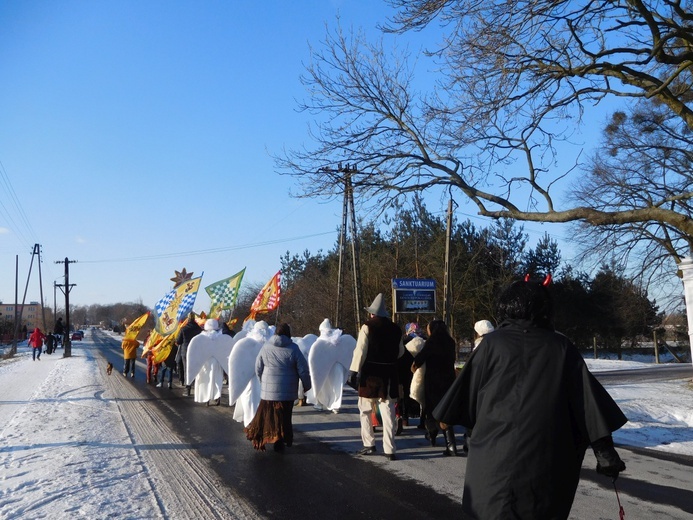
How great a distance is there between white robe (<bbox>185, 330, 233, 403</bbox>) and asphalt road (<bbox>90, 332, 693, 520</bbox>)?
10.1 ft

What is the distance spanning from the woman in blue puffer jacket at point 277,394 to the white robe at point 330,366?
10.1 feet

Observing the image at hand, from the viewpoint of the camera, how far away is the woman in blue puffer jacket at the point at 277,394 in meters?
8.84

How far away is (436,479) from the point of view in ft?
23.6

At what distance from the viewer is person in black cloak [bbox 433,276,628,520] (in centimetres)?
330

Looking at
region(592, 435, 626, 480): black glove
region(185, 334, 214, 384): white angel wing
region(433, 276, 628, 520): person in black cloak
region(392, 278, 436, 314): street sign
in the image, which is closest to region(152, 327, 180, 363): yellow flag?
region(185, 334, 214, 384): white angel wing

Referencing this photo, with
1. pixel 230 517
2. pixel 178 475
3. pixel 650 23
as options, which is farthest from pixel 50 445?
pixel 650 23

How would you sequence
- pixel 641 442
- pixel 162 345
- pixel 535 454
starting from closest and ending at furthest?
pixel 535 454 → pixel 641 442 → pixel 162 345

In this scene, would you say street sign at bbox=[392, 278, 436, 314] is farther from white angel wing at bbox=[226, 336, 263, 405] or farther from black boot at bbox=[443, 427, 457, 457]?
black boot at bbox=[443, 427, 457, 457]

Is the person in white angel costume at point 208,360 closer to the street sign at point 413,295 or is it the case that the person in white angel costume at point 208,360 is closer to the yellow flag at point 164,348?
the yellow flag at point 164,348

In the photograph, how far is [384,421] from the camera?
841 cm

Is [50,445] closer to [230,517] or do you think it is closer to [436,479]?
[230,517]

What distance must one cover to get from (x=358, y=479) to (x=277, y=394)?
6.69 ft

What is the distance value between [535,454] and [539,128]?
10824 millimetres

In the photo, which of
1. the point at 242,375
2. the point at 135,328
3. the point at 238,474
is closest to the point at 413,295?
the point at 135,328
